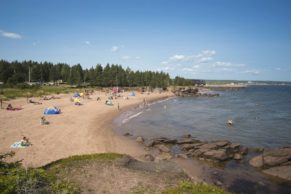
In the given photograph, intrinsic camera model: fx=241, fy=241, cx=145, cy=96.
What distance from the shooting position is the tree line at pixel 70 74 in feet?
327

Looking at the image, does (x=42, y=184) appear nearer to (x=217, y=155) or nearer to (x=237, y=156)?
(x=217, y=155)

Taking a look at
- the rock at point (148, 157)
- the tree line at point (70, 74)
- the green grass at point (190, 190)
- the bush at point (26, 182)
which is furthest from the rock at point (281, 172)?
the tree line at point (70, 74)

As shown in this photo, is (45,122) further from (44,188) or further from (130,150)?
(44,188)

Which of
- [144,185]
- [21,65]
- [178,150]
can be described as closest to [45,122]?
[178,150]

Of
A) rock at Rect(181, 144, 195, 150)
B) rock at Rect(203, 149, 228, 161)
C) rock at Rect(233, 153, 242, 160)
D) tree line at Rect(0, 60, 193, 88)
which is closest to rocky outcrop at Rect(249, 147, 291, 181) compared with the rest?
rock at Rect(233, 153, 242, 160)

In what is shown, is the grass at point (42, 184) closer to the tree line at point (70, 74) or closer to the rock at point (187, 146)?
the rock at point (187, 146)

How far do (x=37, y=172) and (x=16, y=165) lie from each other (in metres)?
1.88

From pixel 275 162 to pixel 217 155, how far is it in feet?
17.6

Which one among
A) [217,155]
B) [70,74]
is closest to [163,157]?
[217,155]

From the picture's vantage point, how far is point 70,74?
372 feet

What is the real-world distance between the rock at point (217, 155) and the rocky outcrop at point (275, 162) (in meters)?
2.58

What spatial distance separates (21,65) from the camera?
11169 cm

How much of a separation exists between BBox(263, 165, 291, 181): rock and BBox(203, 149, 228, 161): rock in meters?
4.13

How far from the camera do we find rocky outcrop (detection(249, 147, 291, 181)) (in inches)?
848
